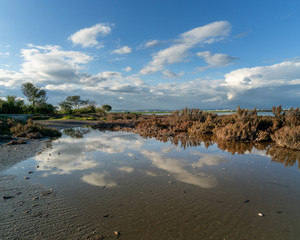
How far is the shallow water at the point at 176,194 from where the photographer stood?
136 inches

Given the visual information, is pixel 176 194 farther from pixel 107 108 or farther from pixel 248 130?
pixel 107 108

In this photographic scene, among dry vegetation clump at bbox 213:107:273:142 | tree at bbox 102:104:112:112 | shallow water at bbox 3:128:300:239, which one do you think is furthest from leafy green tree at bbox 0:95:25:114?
dry vegetation clump at bbox 213:107:273:142

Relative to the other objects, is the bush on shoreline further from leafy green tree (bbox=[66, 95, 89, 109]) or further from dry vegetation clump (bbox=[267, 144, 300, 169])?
leafy green tree (bbox=[66, 95, 89, 109])

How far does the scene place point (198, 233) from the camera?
330cm

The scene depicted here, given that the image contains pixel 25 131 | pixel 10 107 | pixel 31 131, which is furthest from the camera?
pixel 10 107

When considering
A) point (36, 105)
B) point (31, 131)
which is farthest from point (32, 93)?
point (31, 131)

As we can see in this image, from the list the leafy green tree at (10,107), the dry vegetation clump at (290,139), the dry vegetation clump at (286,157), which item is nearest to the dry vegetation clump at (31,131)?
the dry vegetation clump at (286,157)

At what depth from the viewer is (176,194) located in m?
4.89

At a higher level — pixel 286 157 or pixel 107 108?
pixel 107 108

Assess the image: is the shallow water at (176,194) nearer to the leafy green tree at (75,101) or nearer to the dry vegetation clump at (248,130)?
the dry vegetation clump at (248,130)

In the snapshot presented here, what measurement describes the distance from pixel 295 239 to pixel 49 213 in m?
5.31

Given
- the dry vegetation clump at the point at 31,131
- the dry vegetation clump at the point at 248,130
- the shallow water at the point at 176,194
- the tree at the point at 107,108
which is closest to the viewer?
the shallow water at the point at 176,194

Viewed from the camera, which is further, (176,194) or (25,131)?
(25,131)

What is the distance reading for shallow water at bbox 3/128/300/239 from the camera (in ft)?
11.3
